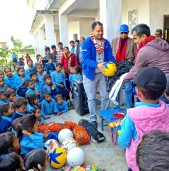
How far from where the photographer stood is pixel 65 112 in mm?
5277

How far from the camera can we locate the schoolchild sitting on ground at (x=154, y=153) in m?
0.76

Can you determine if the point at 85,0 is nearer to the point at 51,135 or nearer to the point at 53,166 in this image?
the point at 51,135

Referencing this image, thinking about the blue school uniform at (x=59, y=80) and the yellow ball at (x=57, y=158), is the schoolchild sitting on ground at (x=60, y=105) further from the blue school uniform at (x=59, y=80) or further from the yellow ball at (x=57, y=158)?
the yellow ball at (x=57, y=158)

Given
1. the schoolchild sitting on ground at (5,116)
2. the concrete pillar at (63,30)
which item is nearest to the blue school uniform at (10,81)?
the schoolchild sitting on ground at (5,116)

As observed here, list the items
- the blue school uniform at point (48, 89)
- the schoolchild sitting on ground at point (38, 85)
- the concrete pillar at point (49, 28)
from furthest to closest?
1. the concrete pillar at point (49, 28)
2. the blue school uniform at point (48, 89)
3. the schoolchild sitting on ground at point (38, 85)

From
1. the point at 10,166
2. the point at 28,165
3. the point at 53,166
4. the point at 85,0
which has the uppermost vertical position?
the point at 85,0

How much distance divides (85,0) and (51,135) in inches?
281

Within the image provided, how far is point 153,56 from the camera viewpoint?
2.64 m

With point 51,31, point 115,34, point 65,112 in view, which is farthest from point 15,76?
point 51,31

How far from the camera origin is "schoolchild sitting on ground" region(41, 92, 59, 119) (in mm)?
5074

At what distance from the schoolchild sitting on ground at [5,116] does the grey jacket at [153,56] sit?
2.09 m

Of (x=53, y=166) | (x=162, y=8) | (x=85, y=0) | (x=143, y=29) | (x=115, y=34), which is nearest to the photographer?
Result: (x=143, y=29)

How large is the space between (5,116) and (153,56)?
2.48 metres

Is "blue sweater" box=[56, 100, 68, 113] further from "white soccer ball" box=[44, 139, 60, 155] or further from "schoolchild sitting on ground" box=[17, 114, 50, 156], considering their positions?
"schoolchild sitting on ground" box=[17, 114, 50, 156]
